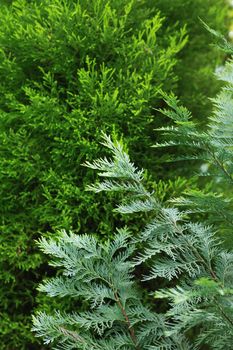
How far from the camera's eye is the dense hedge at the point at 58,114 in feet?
8.83

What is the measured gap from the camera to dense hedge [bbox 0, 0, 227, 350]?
8.83 ft

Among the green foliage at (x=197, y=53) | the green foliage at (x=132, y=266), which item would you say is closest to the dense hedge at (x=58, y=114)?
the green foliage at (x=197, y=53)

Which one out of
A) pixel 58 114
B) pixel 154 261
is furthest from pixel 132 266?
pixel 58 114

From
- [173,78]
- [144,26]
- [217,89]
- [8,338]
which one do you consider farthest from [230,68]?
[8,338]

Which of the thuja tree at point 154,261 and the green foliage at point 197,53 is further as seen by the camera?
the green foliage at point 197,53

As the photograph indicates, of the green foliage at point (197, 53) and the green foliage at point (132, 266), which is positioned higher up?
the green foliage at point (197, 53)

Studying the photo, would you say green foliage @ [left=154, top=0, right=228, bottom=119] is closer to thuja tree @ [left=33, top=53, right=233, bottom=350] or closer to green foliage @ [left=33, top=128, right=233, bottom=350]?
thuja tree @ [left=33, top=53, right=233, bottom=350]

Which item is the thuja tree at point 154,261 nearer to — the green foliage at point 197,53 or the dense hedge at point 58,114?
the dense hedge at point 58,114

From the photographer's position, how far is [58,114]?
9.01 ft

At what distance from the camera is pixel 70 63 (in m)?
2.86

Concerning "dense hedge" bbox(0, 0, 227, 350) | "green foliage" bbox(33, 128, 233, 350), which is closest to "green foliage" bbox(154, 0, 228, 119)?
"dense hedge" bbox(0, 0, 227, 350)

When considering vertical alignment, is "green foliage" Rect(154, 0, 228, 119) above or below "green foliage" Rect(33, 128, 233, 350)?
above

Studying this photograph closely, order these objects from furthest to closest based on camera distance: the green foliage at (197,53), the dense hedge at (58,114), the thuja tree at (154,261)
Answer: the green foliage at (197,53)
the dense hedge at (58,114)
the thuja tree at (154,261)

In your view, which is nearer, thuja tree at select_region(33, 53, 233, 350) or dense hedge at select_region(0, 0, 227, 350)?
thuja tree at select_region(33, 53, 233, 350)
